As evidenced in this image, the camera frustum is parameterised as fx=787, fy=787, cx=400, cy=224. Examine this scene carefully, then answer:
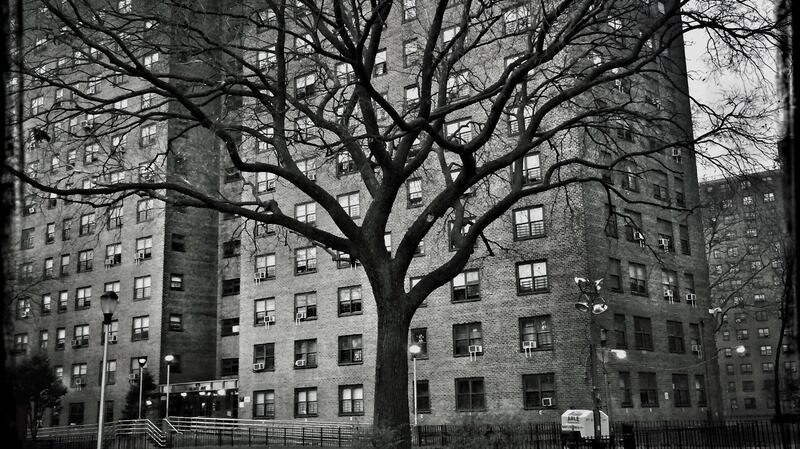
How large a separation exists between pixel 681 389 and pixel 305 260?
2652 centimetres

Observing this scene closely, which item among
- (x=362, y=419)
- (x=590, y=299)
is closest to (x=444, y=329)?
(x=362, y=419)

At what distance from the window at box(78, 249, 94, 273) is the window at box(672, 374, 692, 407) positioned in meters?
49.0

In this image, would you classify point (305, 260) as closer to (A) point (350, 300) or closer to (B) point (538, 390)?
(A) point (350, 300)

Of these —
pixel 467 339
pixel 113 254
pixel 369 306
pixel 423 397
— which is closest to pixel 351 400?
pixel 423 397

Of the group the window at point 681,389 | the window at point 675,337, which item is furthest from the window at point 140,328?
the window at point 681,389

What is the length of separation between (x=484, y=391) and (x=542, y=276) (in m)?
7.51

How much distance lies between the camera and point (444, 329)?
159 feet

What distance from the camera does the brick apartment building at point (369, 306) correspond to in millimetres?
44406

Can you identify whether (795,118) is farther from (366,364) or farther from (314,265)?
(314,265)

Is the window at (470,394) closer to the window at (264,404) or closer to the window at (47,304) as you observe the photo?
the window at (264,404)

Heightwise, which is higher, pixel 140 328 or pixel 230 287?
pixel 230 287

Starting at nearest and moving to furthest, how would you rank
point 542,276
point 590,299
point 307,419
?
Result: point 590,299
point 542,276
point 307,419

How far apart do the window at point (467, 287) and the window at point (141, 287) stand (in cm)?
2866

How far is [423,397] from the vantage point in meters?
48.3
